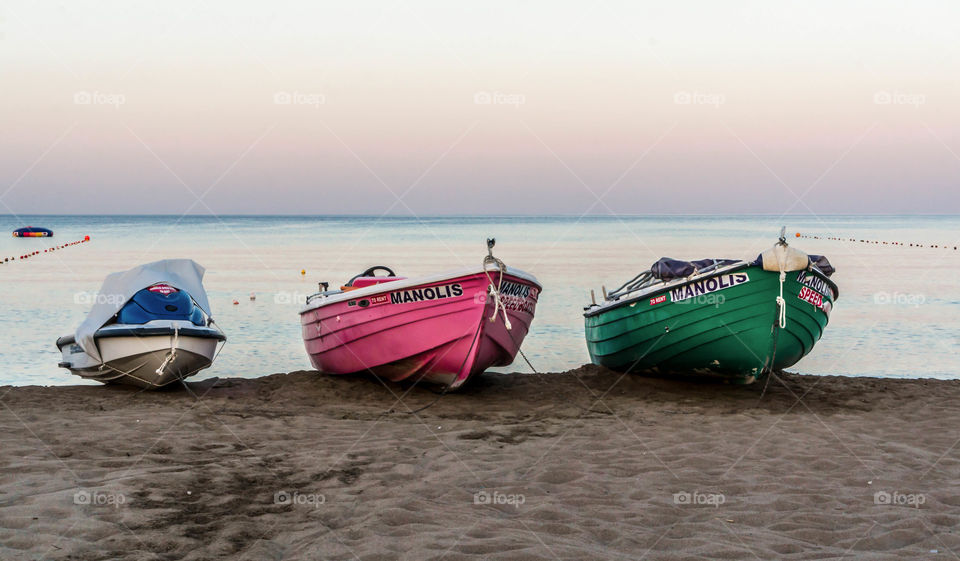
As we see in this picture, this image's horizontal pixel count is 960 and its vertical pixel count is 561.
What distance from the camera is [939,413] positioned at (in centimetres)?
993

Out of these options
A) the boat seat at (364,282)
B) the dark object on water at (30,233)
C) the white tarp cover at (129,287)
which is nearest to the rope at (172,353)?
the white tarp cover at (129,287)

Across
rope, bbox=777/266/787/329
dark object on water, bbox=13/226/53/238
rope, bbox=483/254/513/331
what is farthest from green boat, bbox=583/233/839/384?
dark object on water, bbox=13/226/53/238

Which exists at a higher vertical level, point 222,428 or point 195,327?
point 195,327

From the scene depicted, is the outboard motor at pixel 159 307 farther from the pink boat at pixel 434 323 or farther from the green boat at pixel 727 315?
the green boat at pixel 727 315

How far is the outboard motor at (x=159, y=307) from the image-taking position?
10.8 m

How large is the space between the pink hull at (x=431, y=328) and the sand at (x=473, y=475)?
38 centimetres

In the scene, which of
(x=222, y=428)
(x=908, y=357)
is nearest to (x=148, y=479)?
(x=222, y=428)

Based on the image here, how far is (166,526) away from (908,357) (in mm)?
13714

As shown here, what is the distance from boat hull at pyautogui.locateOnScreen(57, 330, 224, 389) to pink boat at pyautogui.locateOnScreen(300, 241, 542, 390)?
5.63 ft

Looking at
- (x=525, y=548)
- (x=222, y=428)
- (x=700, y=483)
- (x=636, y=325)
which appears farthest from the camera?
(x=636, y=325)

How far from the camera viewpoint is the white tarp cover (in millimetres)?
10734

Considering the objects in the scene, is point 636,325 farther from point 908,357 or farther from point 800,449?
point 908,357

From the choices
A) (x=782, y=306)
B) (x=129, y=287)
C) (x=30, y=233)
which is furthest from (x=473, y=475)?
(x=30, y=233)

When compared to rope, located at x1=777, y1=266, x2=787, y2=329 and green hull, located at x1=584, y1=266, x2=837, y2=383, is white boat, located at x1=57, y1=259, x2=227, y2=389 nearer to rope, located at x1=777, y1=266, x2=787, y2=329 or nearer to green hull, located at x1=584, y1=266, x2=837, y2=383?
green hull, located at x1=584, y1=266, x2=837, y2=383
